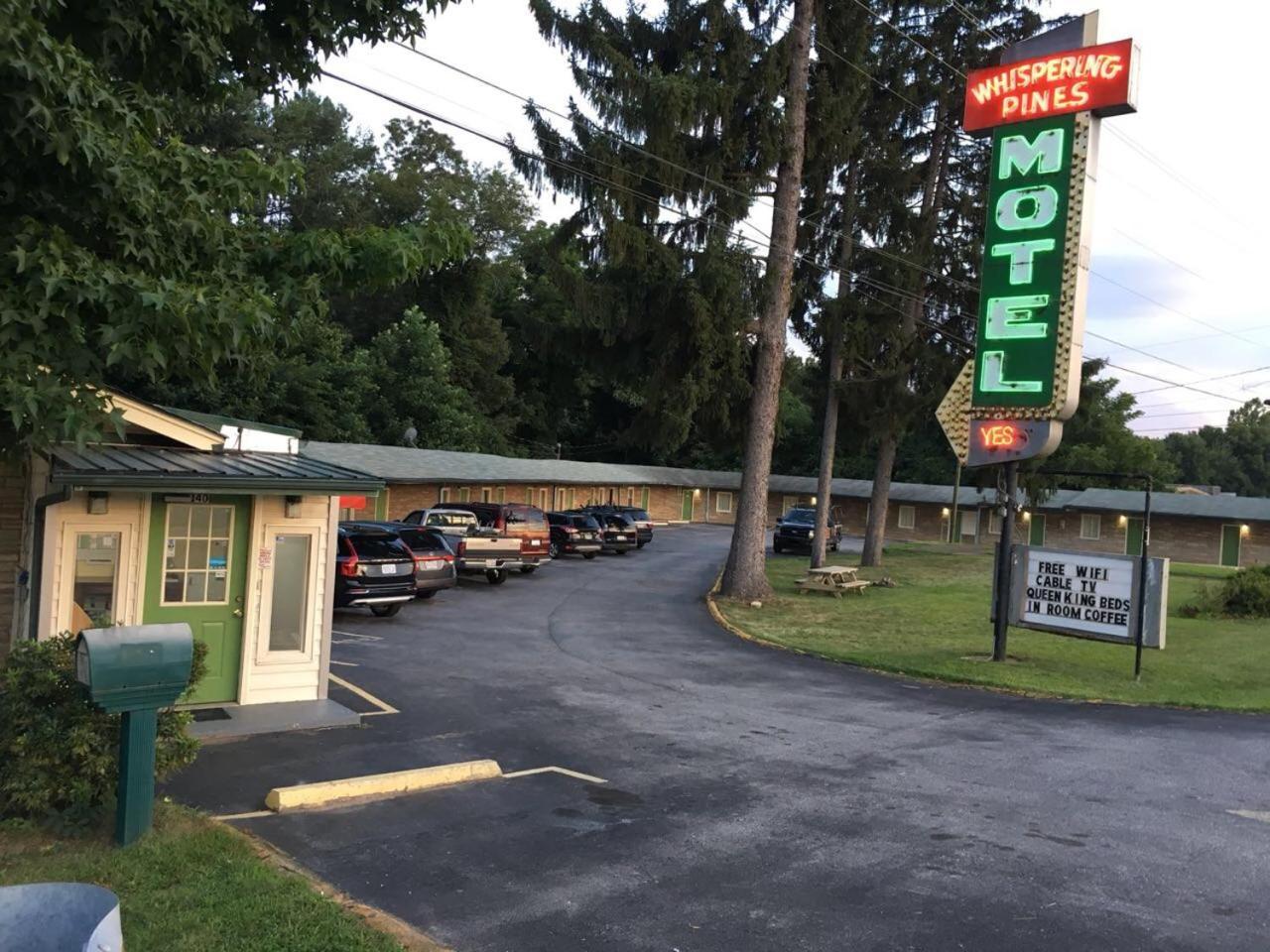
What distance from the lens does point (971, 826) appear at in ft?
27.2

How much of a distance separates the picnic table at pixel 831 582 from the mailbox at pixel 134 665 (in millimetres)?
21877

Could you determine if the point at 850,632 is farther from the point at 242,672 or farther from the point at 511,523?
the point at 242,672

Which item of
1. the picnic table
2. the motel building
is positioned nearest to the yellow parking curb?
the motel building

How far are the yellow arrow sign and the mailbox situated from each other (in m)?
15.5

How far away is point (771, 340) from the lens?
25.2 meters

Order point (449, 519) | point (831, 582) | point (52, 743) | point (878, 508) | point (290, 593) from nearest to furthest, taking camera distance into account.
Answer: point (52, 743)
point (290, 593)
point (449, 519)
point (831, 582)
point (878, 508)

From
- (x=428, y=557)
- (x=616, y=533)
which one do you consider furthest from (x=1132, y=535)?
(x=428, y=557)

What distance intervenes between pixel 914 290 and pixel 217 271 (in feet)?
92.9

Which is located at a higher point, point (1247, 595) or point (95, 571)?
point (95, 571)

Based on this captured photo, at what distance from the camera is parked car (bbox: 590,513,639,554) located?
120ft

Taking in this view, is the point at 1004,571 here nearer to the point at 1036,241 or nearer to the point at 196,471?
the point at 1036,241

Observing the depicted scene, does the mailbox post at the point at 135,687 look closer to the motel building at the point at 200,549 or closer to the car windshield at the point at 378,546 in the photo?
the motel building at the point at 200,549

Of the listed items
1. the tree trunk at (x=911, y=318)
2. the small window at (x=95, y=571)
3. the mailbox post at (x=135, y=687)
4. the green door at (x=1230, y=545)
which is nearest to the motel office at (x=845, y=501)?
the green door at (x=1230, y=545)

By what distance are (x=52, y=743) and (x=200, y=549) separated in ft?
15.5
